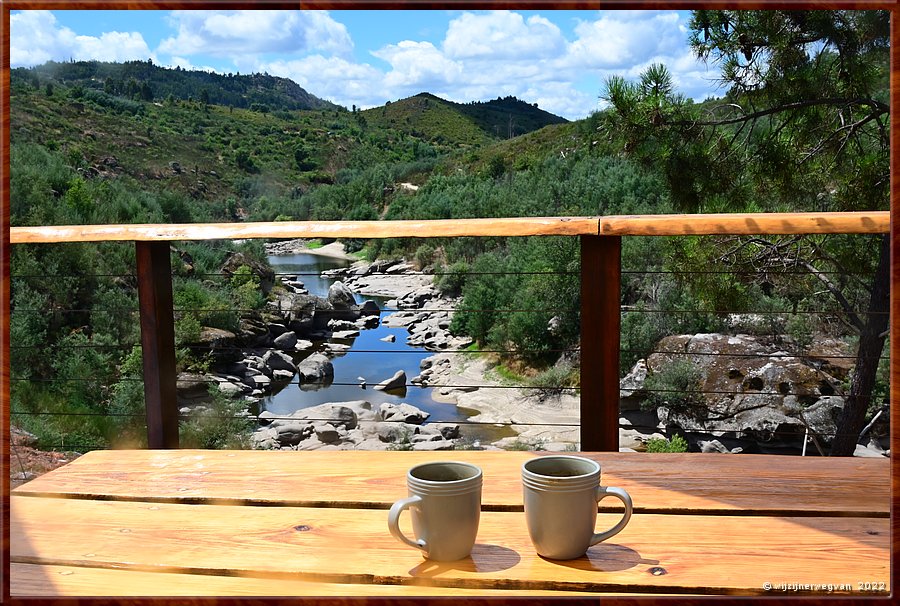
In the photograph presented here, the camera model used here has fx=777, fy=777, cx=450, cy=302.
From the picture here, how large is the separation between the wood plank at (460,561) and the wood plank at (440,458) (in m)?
0.03

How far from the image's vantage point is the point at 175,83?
680 inches

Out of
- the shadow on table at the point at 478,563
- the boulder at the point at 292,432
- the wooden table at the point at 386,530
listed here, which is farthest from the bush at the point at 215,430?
the shadow on table at the point at 478,563

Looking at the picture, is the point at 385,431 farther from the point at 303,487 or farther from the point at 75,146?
the point at 75,146

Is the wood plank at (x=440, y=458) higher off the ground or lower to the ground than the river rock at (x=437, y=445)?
higher

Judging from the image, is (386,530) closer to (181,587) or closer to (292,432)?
(181,587)

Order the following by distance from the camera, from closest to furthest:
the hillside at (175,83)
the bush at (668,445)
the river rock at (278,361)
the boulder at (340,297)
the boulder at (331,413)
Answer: the bush at (668,445), the boulder at (331,413), the river rock at (278,361), the boulder at (340,297), the hillside at (175,83)

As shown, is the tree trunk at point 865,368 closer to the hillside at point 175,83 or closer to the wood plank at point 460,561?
the wood plank at point 460,561

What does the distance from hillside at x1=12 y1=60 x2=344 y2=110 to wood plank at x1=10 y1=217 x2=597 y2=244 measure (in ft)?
49.5

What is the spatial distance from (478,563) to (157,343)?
1021 mm

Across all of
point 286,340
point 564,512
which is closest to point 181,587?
point 564,512

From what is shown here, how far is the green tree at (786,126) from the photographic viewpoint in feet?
12.2

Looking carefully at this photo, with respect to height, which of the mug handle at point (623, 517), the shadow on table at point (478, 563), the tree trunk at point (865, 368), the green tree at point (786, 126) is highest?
the green tree at point (786, 126)

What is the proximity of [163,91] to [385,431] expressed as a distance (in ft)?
41.8

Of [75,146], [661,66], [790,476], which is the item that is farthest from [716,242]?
[75,146]
